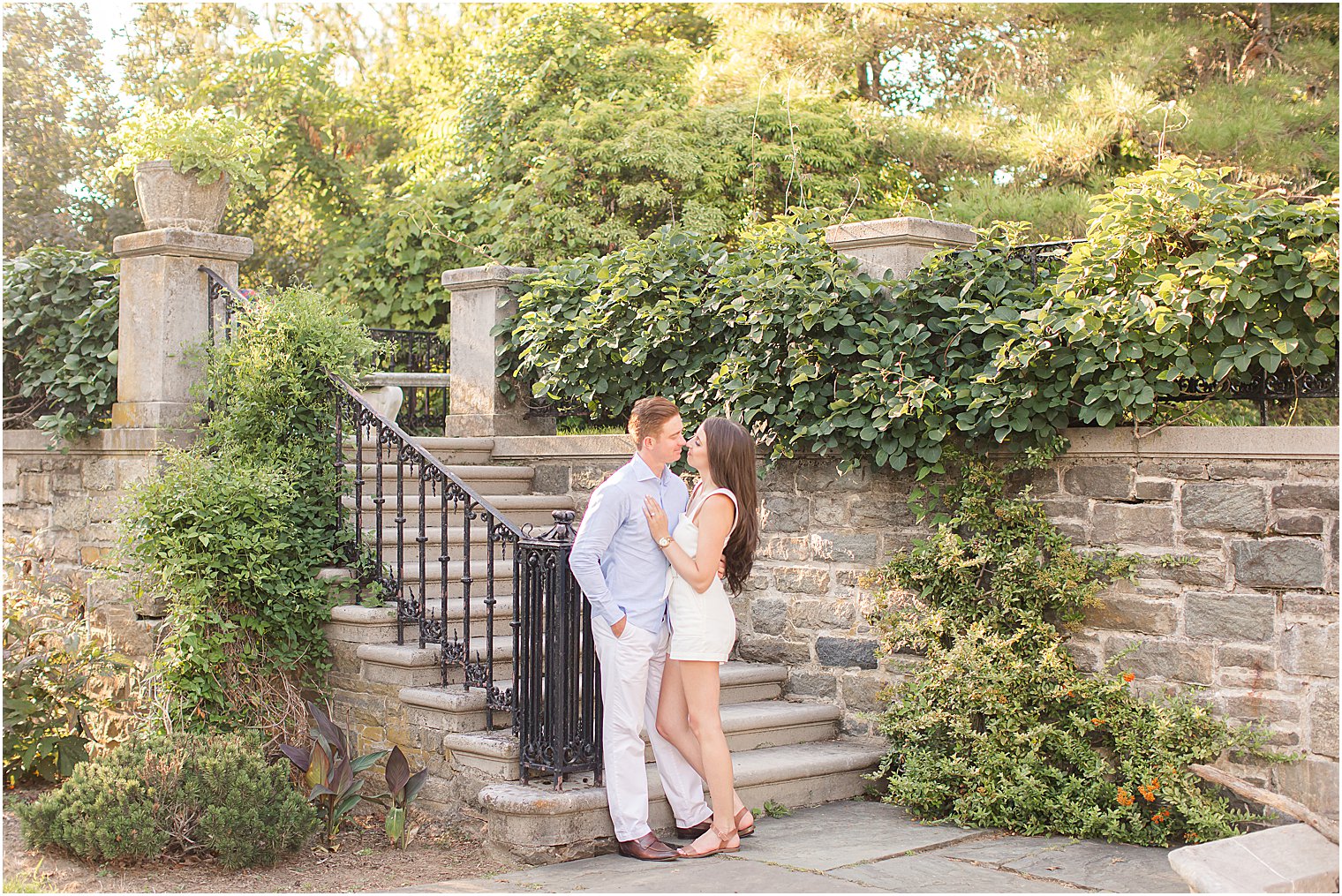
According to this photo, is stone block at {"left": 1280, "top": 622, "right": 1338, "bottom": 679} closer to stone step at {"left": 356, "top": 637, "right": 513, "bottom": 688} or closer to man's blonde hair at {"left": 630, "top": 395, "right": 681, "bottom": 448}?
man's blonde hair at {"left": 630, "top": 395, "right": 681, "bottom": 448}

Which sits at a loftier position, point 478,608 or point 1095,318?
point 1095,318

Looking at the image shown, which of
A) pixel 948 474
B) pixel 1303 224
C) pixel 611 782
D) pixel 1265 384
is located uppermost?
pixel 1303 224

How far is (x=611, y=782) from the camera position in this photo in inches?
206

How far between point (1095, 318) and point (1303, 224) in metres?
0.91

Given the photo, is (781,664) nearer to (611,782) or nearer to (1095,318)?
(611,782)

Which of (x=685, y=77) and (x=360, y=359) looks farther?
(x=685, y=77)

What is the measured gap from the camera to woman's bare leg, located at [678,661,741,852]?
5.20 meters

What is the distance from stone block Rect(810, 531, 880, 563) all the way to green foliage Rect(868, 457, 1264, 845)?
222mm

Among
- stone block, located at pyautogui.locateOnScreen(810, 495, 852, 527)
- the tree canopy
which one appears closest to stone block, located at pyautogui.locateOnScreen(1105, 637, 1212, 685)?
stone block, located at pyautogui.locateOnScreen(810, 495, 852, 527)

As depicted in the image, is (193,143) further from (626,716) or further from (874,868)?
(874,868)

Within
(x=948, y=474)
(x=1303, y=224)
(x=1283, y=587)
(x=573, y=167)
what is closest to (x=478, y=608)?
(x=948, y=474)

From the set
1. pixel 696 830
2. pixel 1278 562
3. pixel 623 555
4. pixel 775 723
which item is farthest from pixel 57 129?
pixel 1278 562

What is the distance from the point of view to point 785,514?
707 cm

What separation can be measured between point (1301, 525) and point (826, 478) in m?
2.40
